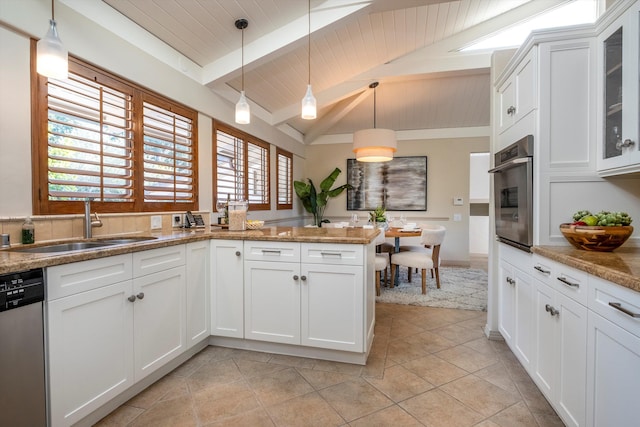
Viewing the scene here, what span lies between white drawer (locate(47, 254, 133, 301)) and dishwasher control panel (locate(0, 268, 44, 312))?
47mm

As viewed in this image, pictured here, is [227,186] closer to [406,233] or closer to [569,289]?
→ [406,233]

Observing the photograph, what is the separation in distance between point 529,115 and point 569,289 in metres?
1.14

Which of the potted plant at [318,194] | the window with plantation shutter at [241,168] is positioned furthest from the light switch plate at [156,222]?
the potted plant at [318,194]

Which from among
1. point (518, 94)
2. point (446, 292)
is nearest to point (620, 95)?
point (518, 94)

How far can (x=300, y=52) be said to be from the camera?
11.9ft

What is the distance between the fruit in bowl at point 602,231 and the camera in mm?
1569

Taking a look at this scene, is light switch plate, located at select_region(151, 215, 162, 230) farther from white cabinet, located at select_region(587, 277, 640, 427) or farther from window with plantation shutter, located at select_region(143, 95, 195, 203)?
white cabinet, located at select_region(587, 277, 640, 427)

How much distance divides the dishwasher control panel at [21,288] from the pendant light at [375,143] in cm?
380

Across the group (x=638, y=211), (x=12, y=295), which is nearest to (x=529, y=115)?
(x=638, y=211)

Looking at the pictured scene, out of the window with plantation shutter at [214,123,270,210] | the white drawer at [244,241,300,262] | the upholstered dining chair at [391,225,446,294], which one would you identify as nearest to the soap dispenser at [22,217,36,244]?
the white drawer at [244,241,300,262]

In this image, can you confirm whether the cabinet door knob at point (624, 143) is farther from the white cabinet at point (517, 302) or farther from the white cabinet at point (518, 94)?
the white cabinet at point (517, 302)

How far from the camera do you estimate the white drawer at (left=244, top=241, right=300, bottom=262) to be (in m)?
2.32

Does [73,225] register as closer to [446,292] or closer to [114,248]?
[114,248]

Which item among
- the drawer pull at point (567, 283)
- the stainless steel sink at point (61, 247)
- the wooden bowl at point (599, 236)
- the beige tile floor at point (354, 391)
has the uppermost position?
the wooden bowl at point (599, 236)
